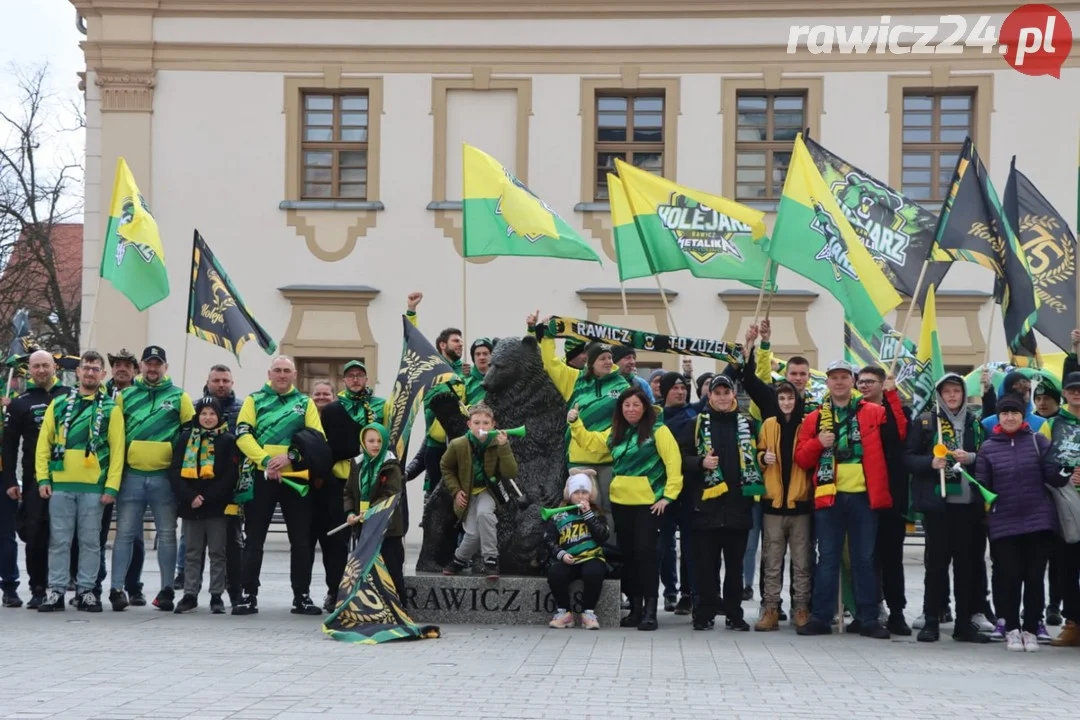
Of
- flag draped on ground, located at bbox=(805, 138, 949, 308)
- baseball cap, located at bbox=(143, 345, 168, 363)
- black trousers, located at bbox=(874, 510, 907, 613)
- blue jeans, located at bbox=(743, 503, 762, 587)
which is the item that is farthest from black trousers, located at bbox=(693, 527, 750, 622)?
baseball cap, located at bbox=(143, 345, 168, 363)

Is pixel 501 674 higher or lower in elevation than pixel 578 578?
lower

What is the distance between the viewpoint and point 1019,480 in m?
10.6

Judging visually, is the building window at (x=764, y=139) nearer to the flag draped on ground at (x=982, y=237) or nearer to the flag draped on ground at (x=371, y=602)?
the flag draped on ground at (x=982, y=237)

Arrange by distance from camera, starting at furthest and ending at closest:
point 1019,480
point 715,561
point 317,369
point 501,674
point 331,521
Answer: point 317,369 → point 331,521 → point 715,561 → point 1019,480 → point 501,674

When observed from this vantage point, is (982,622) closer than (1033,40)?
Yes

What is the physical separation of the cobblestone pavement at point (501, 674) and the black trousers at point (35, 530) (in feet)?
3.24

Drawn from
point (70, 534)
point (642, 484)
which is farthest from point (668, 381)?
point (70, 534)

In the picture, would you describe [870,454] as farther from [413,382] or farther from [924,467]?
[413,382]

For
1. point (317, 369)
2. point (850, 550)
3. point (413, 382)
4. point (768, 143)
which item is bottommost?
point (850, 550)

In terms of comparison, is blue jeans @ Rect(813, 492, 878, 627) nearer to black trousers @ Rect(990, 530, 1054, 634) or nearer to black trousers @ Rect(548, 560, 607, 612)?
black trousers @ Rect(990, 530, 1054, 634)

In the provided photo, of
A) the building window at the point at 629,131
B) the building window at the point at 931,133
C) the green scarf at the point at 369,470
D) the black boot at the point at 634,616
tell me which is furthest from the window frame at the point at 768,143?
the green scarf at the point at 369,470

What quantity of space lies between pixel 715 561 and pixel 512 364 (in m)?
2.06

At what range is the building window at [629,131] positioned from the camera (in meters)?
23.1

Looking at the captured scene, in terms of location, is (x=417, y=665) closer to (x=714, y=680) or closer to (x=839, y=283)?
(x=714, y=680)
